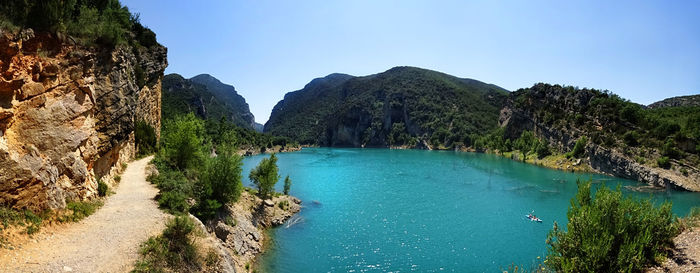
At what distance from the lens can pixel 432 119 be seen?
169 meters

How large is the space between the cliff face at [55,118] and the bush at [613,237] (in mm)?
21149

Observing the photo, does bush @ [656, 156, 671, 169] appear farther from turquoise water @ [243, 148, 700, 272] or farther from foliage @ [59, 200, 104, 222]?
foliage @ [59, 200, 104, 222]

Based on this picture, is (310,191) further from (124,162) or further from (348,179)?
(124,162)

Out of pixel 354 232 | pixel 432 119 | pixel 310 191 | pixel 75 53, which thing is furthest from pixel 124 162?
pixel 432 119

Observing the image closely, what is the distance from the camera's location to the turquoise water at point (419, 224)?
22703 mm

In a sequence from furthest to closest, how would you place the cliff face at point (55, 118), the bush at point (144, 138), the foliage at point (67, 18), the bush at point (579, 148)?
the bush at point (579, 148), the bush at point (144, 138), the foliage at point (67, 18), the cliff face at point (55, 118)

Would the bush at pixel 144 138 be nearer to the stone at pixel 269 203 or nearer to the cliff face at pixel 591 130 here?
the stone at pixel 269 203

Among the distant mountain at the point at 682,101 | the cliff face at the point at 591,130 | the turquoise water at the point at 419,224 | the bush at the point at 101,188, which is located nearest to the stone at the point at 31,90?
the bush at the point at 101,188

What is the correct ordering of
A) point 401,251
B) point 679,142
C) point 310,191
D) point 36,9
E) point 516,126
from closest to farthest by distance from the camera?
point 36,9 → point 401,251 → point 310,191 → point 679,142 → point 516,126

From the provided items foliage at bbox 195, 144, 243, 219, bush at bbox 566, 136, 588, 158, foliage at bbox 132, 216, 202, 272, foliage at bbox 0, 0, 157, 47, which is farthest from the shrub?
foliage at bbox 0, 0, 157, 47

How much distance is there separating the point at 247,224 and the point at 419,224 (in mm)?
15517

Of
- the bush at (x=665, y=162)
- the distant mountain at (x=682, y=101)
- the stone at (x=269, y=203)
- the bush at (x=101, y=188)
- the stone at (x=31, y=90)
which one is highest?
the distant mountain at (x=682, y=101)

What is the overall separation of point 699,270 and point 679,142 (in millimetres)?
59081

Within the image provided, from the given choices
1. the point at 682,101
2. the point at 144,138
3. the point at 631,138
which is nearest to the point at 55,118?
the point at 144,138
